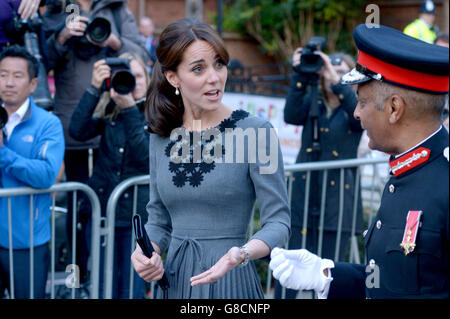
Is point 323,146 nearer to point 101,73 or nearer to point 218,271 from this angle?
point 101,73

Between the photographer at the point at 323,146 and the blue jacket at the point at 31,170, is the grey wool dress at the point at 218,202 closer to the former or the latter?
the blue jacket at the point at 31,170

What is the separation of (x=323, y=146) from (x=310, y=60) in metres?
0.60

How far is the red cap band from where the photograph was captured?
1958 millimetres

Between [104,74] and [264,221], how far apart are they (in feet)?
6.05

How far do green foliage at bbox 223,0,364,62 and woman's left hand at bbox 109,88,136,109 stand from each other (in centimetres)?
1083

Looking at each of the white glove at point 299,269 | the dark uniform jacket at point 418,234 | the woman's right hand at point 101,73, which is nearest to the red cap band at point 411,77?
the dark uniform jacket at point 418,234

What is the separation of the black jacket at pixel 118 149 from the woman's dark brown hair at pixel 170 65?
1.15 metres

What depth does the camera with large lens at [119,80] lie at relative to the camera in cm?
405

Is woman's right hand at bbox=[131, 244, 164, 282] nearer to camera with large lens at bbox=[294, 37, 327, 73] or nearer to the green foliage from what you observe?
camera with large lens at bbox=[294, 37, 327, 73]

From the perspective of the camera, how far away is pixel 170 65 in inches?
108

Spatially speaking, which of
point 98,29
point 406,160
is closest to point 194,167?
point 406,160

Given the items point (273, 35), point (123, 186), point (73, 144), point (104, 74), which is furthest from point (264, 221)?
point (273, 35)

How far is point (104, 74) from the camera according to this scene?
13.4 ft
